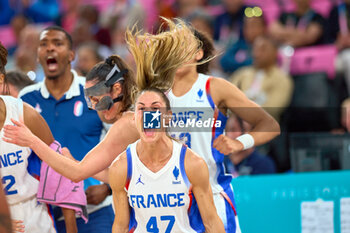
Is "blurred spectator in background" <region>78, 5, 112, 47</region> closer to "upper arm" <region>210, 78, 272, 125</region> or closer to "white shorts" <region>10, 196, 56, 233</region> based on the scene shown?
"upper arm" <region>210, 78, 272, 125</region>

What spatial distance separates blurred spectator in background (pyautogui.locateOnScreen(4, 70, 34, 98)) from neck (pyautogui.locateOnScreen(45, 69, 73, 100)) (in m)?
A: 0.33

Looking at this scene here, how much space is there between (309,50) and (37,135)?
5016 mm

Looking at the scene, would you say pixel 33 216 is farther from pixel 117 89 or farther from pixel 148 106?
pixel 148 106

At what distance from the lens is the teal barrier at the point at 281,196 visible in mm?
5641

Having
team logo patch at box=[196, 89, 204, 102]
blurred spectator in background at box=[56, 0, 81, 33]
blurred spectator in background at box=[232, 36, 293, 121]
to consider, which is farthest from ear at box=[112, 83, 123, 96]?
blurred spectator in background at box=[56, 0, 81, 33]

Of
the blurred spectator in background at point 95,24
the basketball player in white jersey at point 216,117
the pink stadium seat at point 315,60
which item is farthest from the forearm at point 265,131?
the blurred spectator in background at point 95,24

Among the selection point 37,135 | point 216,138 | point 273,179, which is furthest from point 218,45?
point 37,135

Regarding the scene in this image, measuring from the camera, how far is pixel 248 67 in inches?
337

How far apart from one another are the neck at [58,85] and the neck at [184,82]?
45.4 inches

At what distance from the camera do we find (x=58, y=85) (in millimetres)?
5504

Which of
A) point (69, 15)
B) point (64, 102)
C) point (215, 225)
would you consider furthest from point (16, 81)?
point (69, 15)

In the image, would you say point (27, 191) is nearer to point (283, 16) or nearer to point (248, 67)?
point (248, 67)

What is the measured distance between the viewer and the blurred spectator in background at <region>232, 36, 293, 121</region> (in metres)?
7.99

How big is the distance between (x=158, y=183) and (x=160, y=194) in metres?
0.06
